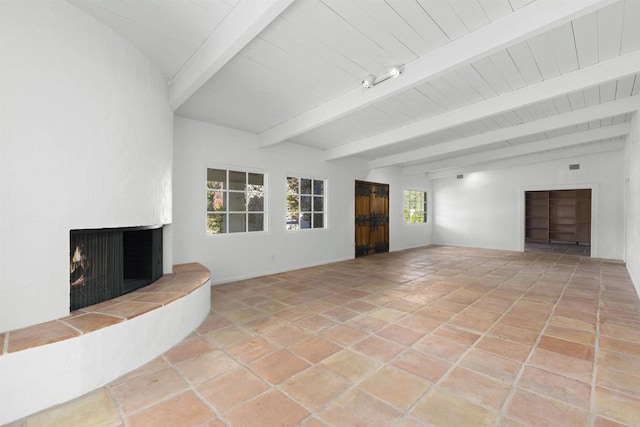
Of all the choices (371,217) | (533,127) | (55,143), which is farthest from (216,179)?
(533,127)

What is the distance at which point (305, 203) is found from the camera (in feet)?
19.3

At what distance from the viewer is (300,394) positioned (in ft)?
5.88

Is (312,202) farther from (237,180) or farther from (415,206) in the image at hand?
(415,206)

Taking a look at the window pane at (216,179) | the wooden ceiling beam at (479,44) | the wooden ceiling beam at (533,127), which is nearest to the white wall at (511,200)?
the wooden ceiling beam at (533,127)

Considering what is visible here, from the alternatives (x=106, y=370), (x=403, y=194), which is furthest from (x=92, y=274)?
(x=403, y=194)

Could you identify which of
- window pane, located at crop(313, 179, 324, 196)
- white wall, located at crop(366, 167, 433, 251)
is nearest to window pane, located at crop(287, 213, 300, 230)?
window pane, located at crop(313, 179, 324, 196)

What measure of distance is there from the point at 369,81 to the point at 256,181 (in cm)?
278

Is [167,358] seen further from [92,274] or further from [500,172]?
[500,172]

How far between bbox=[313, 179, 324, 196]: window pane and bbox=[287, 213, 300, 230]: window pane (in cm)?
76

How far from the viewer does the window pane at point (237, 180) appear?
4.70 m

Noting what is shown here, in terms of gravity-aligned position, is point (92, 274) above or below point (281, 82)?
below

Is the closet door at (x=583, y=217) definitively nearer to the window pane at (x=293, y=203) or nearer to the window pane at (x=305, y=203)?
the window pane at (x=305, y=203)

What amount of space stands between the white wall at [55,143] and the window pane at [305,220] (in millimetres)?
3547

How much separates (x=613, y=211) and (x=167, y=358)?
30.8ft
